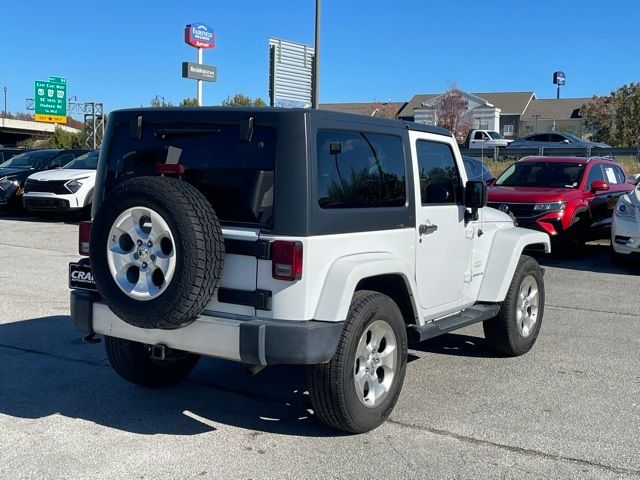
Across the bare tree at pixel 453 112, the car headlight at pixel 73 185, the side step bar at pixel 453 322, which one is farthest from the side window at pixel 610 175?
the bare tree at pixel 453 112

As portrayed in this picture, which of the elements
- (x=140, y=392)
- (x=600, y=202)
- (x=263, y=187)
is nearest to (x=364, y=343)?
(x=263, y=187)

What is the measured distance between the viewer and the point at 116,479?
388 centimetres

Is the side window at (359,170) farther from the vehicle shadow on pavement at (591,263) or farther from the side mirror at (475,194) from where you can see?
the vehicle shadow on pavement at (591,263)

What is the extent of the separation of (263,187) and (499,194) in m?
9.06

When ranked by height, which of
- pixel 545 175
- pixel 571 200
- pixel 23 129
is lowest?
pixel 571 200

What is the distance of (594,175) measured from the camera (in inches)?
521

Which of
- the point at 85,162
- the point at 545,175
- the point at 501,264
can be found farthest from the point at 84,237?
the point at 85,162

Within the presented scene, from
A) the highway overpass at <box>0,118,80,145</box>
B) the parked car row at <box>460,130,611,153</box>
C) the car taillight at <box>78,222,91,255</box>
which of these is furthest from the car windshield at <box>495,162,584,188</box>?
the highway overpass at <box>0,118,80,145</box>

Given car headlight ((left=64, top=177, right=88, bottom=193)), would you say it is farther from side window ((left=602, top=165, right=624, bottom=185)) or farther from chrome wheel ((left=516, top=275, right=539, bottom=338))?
chrome wheel ((left=516, top=275, right=539, bottom=338))

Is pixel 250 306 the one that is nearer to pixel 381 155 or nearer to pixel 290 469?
pixel 290 469

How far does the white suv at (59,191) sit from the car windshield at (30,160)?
9.73ft

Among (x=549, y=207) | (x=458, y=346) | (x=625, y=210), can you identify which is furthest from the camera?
(x=549, y=207)

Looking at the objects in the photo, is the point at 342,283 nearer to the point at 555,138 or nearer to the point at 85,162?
the point at 85,162

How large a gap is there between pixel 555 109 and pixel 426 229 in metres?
74.7
